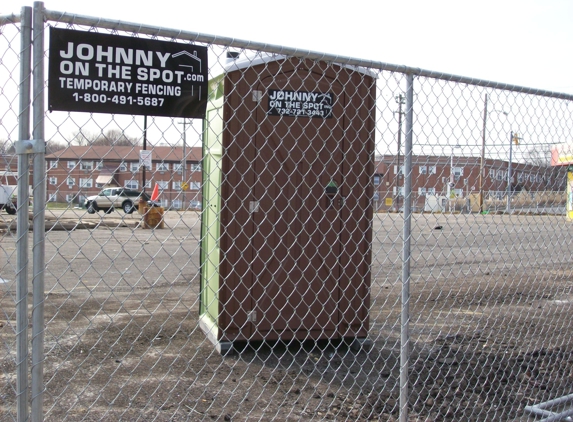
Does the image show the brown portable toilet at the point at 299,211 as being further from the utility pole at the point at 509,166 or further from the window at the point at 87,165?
the window at the point at 87,165

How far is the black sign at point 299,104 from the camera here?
4289mm

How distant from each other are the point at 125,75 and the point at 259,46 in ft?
2.12

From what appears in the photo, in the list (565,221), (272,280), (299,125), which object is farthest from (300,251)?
(565,221)

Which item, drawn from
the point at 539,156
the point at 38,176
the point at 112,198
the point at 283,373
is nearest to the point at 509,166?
the point at 539,156

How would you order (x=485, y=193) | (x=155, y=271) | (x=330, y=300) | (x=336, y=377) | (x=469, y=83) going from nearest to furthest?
(x=469, y=83), (x=485, y=193), (x=336, y=377), (x=330, y=300), (x=155, y=271)

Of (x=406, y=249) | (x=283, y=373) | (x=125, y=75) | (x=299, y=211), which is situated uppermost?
(x=125, y=75)

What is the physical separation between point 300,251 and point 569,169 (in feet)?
7.14

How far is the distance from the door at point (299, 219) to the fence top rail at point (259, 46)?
132 centimetres

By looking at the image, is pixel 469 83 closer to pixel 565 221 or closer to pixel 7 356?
pixel 565 221

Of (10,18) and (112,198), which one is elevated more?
(10,18)

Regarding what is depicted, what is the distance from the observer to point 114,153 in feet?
8.98

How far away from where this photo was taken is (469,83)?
10.8 feet

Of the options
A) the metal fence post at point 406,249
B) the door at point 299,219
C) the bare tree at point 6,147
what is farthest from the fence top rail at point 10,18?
the door at point 299,219

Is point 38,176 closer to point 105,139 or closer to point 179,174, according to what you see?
point 105,139
